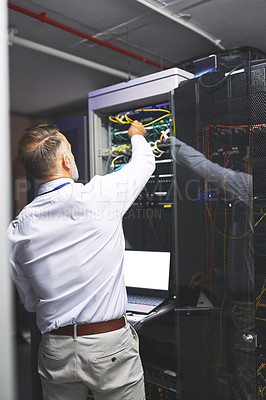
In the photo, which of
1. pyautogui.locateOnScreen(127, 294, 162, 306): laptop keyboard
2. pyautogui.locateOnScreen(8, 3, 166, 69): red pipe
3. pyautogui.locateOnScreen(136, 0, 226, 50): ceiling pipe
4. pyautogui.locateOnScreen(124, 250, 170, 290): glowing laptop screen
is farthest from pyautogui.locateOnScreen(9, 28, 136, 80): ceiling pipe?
pyautogui.locateOnScreen(127, 294, 162, 306): laptop keyboard

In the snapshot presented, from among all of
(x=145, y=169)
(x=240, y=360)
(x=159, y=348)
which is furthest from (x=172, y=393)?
(x=145, y=169)

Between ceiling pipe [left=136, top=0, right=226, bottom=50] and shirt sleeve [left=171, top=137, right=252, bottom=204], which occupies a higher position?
ceiling pipe [left=136, top=0, right=226, bottom=50]

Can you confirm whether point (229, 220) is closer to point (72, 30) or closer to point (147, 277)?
point (147, 277)

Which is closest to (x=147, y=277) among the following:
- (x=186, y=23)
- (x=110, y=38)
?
(x=186, y=23)

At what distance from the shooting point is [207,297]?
5.39 feet

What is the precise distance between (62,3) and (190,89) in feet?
3.80

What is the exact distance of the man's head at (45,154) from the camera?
54.1 inches

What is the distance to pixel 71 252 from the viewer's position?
1.31 m

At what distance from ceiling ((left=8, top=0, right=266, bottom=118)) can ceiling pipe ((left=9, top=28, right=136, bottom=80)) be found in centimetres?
1

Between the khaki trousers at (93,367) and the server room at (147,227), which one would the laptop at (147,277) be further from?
the khaki trousers at (93,367)

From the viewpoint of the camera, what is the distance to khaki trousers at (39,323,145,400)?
1301 mm

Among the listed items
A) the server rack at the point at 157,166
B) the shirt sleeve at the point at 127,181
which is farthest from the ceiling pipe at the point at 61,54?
the shirt sleeve at the point at 127,181

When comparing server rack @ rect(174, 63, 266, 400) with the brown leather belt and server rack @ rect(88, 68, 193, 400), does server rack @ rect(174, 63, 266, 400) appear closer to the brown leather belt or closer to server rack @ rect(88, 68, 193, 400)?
server rack @ rect(88, 68, 193, 400)

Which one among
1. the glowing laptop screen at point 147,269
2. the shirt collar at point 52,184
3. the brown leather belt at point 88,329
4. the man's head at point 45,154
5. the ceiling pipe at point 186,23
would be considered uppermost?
the ceiling pipe at point 186,23
